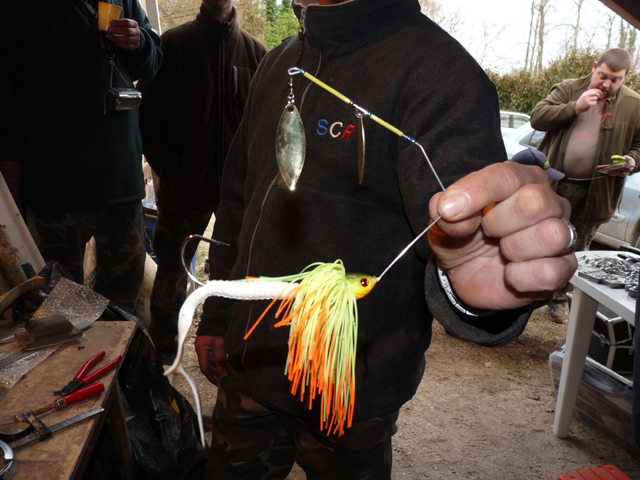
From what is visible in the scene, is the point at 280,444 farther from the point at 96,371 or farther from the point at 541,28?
the point at 541,28

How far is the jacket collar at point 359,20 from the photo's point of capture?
112 centimetres

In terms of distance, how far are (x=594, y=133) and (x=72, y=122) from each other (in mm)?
4327

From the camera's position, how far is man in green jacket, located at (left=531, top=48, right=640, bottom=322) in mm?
4035

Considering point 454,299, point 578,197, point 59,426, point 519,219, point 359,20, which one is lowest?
point 59,426

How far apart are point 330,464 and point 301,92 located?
1.08 metres

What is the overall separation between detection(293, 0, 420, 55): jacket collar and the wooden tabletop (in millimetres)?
1252

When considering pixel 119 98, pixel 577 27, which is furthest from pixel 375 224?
pixel 577 27

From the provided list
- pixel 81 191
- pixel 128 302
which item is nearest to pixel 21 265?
pixel 81 191

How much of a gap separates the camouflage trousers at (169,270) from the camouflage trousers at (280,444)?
165 centimetres

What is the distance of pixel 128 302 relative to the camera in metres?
2.79

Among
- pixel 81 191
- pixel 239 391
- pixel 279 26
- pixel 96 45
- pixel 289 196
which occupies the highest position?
pixel 279 26

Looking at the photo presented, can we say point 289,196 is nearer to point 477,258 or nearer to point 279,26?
point 477,258

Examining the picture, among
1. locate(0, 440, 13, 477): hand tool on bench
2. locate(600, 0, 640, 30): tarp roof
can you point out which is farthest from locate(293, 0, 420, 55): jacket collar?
locate(600, 0, 640, 30): tarp roof

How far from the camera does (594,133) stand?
4.11m
